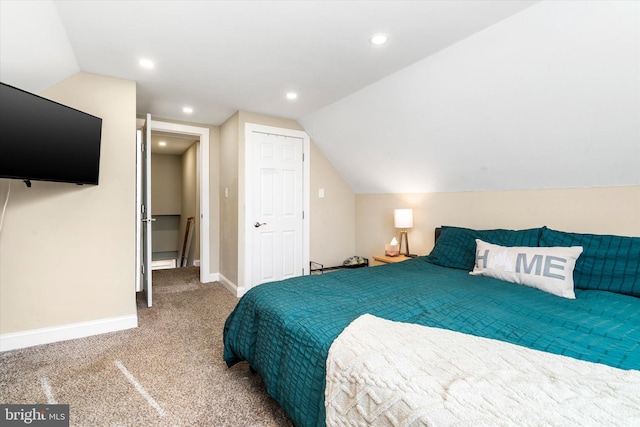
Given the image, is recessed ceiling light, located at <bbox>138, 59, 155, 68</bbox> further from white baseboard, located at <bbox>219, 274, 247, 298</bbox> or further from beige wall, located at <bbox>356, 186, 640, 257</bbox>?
beige wall, located at <bbox>356, 186, 640, 257</bbox>

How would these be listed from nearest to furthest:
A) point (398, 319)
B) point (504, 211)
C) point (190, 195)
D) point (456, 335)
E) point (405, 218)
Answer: point (456, 335)
point (398, 319)
point (504, 211)
point (405, 218)
point (190, 195)

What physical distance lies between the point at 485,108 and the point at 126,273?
3397mm

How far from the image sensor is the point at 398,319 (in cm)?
147

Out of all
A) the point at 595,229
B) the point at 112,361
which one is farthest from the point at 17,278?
the point at 595,229

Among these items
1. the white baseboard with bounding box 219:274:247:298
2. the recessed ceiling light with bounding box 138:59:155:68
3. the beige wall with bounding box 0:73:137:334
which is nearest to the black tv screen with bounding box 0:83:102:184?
the beige wall with bounding box 0:73:137:334

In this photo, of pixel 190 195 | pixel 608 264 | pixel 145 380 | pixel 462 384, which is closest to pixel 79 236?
pixel 145 380

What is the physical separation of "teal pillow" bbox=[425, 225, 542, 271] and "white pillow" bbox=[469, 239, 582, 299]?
16cm

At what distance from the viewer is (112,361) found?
7.29 feet

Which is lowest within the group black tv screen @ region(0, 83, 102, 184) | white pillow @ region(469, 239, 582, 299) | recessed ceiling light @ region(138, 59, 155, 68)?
white pillow @ region(469, 239, 582, 299)

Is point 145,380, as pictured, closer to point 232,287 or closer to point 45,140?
point 45,140

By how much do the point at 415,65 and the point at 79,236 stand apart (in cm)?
315

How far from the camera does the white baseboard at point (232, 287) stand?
3678 mm

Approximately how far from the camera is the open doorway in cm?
587

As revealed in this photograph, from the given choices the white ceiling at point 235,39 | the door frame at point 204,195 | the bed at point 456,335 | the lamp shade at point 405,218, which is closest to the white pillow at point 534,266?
the bed at point 456,335
